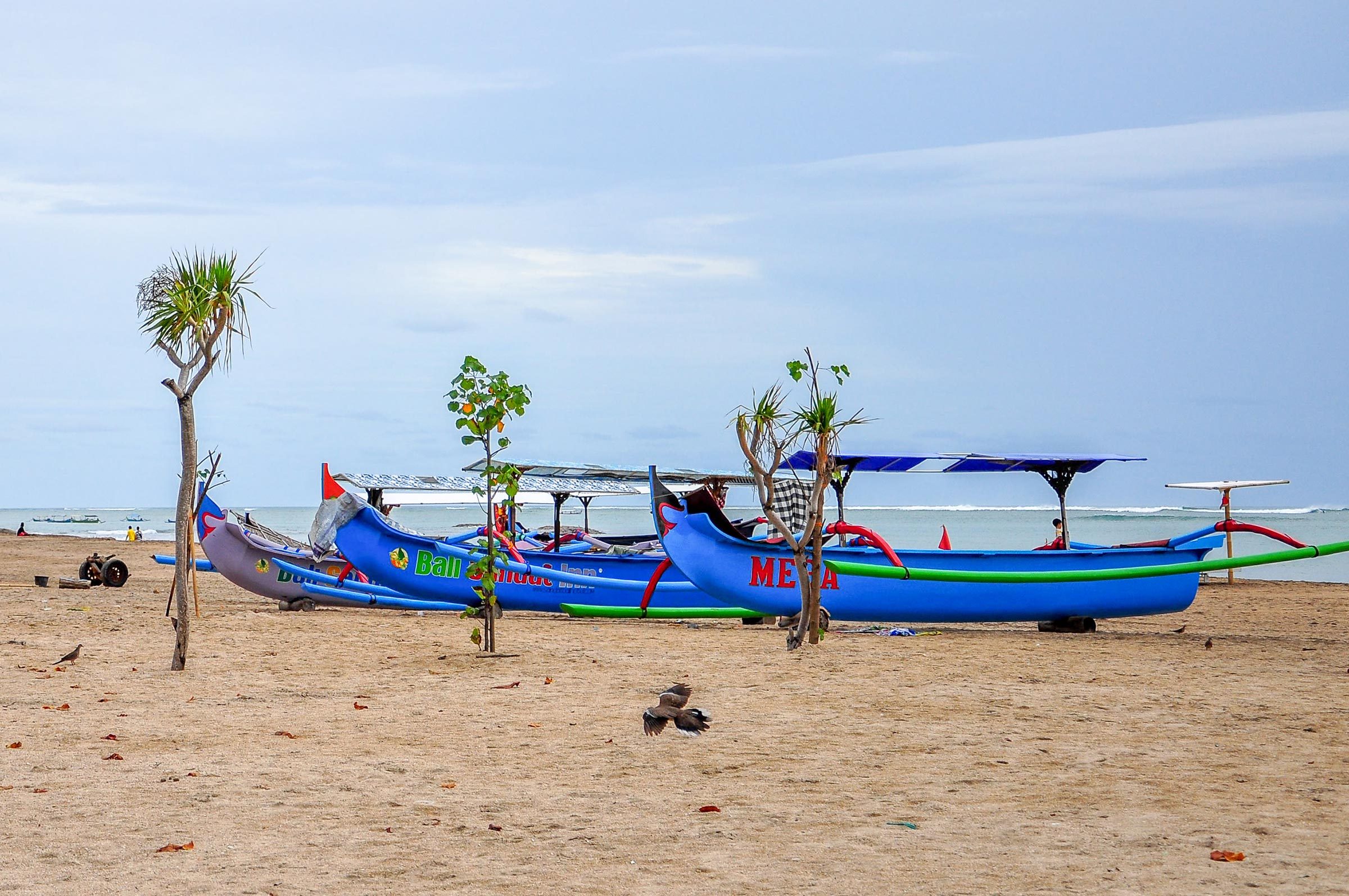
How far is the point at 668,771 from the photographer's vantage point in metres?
5.64

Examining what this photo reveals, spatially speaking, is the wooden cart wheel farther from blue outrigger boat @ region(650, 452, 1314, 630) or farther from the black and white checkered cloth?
the black and white checkered cloth

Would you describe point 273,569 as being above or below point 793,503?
below

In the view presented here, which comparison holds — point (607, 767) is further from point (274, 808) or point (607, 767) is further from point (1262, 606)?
point (1262, 606)

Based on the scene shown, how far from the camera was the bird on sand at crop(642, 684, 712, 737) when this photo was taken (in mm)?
6340

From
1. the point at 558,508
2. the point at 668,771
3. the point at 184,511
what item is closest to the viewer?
the point at 668,771

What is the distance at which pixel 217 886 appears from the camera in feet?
12.7

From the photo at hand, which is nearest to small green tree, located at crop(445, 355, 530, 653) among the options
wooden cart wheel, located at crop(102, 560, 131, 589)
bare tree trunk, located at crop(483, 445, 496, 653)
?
bare tree trunk, located at crop(483, 445, 496, 653)

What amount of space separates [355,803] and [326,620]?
30.3 feet

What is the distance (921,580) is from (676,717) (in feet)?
22.5

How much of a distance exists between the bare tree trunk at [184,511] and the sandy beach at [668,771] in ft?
0.95

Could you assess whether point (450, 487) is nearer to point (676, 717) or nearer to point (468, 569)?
point (468, 569)

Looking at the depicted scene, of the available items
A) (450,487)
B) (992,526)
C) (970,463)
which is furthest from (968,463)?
(992,526)

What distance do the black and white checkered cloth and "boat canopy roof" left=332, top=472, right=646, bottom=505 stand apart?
614 cm

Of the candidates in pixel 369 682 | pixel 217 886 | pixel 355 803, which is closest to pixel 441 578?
pixel 369 682
